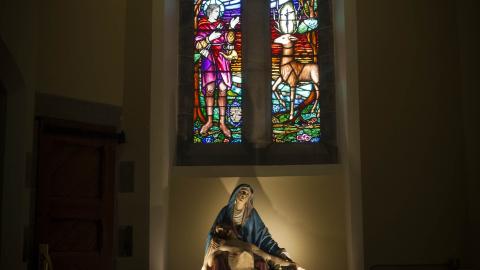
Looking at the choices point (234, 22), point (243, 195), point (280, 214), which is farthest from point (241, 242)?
point (234, 22)

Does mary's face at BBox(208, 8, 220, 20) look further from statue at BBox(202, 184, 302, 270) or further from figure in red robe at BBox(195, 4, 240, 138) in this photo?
statue at BBox(202, 184, 302, 270)
